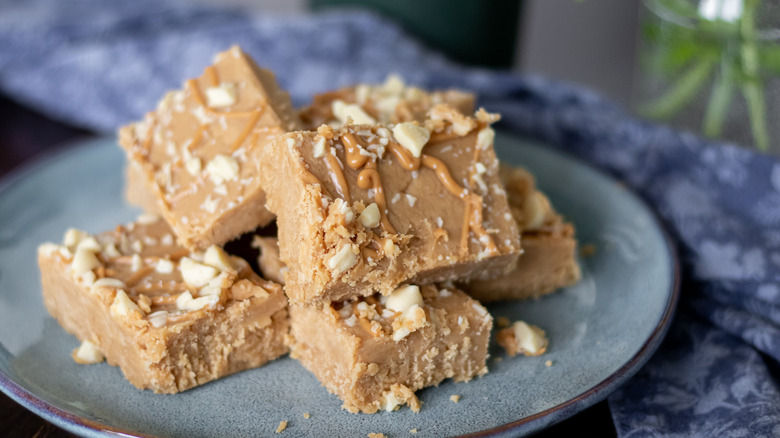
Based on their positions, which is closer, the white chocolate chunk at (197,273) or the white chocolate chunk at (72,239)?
the white chocolate chunk at (197,273)

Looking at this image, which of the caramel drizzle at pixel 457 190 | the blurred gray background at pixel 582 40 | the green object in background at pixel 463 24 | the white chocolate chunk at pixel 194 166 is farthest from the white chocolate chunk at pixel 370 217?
the blurred gray background at pixel 582 40

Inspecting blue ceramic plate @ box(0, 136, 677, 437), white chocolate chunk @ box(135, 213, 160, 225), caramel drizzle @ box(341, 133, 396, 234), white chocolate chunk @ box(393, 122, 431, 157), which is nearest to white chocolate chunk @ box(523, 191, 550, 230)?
blue ceramic plate @ box(0, 136, 677, 437)

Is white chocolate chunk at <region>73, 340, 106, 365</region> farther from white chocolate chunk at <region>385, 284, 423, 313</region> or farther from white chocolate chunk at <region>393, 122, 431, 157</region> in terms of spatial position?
white chocolate chunk at <region>393, 122, 431, 157</region>

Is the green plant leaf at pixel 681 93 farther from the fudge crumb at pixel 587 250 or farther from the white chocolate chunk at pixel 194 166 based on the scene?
the white chocolate chunk at pixel 194 166

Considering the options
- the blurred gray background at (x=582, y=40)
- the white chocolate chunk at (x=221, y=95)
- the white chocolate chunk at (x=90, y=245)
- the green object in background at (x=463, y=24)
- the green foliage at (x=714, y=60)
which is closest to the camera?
the white chocolate chunk at (x=90, y=245)

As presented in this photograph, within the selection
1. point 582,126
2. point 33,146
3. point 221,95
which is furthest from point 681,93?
point 33,146

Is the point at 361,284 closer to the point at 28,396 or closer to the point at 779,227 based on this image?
the point at 28,396
